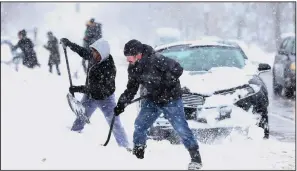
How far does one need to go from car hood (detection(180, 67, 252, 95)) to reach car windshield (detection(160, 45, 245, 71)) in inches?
16.1

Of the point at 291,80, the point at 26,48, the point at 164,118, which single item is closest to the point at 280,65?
the point at 291,80

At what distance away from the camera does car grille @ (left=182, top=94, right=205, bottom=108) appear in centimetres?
699

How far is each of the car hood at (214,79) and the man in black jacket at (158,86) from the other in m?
1.60

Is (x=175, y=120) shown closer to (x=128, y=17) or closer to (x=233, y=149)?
(x=233, y=149)

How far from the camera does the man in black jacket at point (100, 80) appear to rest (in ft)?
20.2

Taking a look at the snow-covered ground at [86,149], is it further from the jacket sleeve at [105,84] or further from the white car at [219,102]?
the jacket sleeve at [105,84]

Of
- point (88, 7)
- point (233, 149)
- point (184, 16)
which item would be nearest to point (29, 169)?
point (233, 149)

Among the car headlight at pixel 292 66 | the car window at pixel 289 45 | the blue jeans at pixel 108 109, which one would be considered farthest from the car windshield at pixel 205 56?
the car window at pixel 289 45

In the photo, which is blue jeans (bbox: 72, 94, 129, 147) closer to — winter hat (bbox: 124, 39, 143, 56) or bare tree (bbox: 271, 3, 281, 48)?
winter hat (bbox: 124, 39, 143, 56)

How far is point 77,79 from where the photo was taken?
17469 millimetres

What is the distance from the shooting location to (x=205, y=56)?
8523mm

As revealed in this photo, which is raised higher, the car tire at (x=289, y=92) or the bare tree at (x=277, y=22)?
the car tire at (x=289, y=92)

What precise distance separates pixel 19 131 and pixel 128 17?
197ft

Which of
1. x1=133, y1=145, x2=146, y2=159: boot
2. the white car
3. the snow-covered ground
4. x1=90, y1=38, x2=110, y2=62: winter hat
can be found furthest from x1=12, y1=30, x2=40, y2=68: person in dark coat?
x1=133, y1=145, x2=146, y2=159: boot
